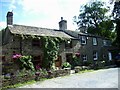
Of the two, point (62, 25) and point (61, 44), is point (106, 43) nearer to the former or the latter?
point (62, 25)

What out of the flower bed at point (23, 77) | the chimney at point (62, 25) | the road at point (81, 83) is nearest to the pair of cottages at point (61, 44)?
the chimney at point (62, 25)

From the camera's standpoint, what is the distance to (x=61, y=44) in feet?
91.5

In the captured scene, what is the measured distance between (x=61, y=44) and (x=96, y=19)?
30019 mm

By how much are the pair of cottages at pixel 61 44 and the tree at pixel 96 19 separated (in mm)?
14084

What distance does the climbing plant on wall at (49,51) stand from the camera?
80.6ft

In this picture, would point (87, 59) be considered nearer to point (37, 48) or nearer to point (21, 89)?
point (37, 48)

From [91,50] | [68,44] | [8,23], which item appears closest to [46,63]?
[68,44]

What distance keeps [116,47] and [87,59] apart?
1188 cm

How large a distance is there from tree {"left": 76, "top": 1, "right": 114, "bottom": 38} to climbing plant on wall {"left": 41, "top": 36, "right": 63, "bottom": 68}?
98.3 feet

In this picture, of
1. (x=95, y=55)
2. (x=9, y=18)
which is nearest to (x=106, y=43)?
(x=95, y=55)

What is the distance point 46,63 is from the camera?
24.4 m

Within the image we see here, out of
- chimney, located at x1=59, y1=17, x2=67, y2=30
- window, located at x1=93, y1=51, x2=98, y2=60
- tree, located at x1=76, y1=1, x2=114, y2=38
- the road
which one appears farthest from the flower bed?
tree, located at x1=76, y1=1, x2=114, y2=38

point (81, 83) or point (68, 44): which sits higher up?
point (68, 44)

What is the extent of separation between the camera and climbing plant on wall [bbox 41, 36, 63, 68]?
24562 mm
